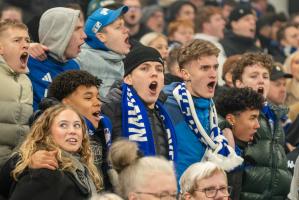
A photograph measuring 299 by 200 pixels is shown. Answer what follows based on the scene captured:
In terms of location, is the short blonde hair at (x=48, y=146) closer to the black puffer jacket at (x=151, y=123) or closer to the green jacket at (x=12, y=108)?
the green jacket at (x=12, y=108)

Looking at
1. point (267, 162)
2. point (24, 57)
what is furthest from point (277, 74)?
point (24, 57)

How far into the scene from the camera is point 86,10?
1546 cm

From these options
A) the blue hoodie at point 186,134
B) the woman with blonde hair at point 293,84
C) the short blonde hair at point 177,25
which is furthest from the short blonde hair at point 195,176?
the short blonde hair at point 177,25

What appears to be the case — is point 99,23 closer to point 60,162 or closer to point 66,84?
point 66,84

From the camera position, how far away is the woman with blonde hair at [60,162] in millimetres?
8547

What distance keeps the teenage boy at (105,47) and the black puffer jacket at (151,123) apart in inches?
37.7

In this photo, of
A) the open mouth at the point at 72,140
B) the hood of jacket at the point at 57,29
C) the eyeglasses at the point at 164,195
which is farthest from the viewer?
the hood of jacket at the point at 57,29

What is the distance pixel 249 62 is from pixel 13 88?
9.48ft

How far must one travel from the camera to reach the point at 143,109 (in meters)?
10.0

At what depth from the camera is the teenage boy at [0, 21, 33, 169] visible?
31.5 feet

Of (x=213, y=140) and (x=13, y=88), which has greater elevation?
(x=13, y=88)

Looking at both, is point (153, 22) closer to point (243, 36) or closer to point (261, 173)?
point (243, 36)

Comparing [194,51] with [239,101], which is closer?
[194,51]

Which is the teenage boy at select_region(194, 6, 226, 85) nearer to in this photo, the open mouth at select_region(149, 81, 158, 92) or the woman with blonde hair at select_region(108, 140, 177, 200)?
the open mouth at select_region(149, 81, 158, 92)
